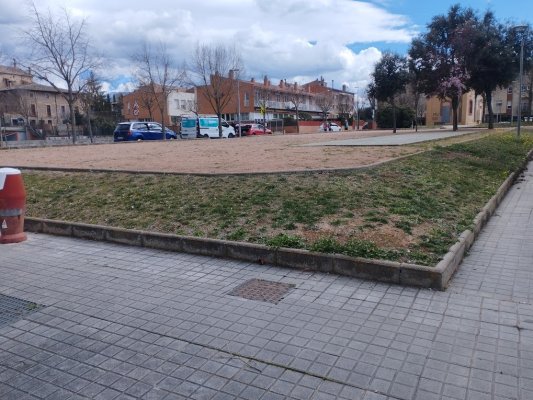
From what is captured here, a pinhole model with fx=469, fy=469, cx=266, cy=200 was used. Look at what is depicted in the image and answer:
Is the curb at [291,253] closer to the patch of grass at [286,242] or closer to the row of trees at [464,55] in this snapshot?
the patch of grass at [286,242]

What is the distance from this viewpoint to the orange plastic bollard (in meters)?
7.03

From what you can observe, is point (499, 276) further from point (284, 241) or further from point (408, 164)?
point (408, 164)

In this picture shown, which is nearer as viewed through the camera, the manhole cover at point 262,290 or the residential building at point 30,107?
the manhole cover at point 262,290

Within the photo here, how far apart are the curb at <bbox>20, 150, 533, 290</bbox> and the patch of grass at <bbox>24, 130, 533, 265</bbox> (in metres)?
0.16

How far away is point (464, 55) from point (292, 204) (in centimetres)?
3007

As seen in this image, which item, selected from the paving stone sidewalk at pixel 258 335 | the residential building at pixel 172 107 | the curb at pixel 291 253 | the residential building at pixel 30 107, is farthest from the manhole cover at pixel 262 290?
the residential building at pixel 172 107

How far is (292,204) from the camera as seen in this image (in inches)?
293

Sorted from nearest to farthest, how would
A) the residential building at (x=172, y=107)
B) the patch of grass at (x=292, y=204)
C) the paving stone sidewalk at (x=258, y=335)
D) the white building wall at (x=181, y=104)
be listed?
the paving stone sidewalk at (x=258, y=335) < the patch of grass at (x=292, y=204) < the residential building at (x=172, y=107) < the white building wall at (x=181, y=104)

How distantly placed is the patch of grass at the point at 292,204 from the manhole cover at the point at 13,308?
7.76 feet

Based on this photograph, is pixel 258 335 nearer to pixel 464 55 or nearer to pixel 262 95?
pixel 464 55

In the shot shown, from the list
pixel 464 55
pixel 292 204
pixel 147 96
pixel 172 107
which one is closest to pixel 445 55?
pixel 464 55

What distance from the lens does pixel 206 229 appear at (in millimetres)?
6703

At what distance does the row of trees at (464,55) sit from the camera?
32.3 meters

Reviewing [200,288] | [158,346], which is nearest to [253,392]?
[158,346]
